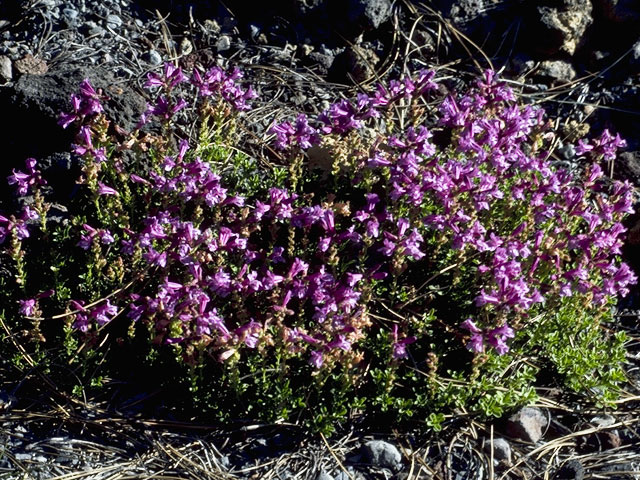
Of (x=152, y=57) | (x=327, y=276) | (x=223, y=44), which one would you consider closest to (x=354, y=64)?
(x=223, y=44)

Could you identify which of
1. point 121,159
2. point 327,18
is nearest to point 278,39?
point 327,18

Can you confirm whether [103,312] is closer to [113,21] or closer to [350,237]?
[350,237]

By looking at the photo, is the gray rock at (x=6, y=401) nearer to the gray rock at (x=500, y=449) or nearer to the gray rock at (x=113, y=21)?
the gray rock at (x=500, y=449)

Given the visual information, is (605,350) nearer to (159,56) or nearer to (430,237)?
(430,237)

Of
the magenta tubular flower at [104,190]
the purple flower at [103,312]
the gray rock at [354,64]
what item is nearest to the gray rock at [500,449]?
the purple flower at [103,312]

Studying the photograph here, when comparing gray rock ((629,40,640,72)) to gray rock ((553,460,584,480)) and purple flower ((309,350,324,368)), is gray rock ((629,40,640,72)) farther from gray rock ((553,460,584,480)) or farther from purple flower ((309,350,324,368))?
purple flower ((309,350,324,368))

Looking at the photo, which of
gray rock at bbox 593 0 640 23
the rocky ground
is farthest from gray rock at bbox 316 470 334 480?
gray rock at bbox 593 0 640 23
